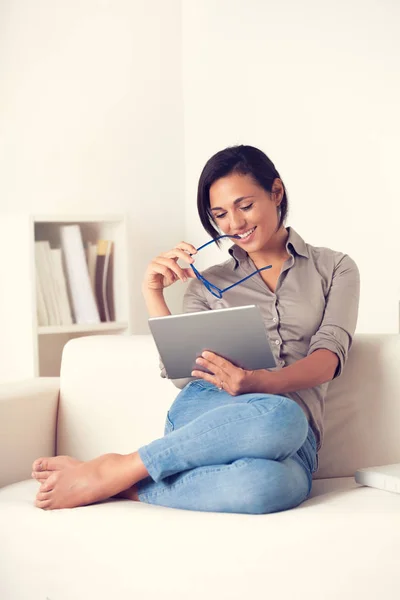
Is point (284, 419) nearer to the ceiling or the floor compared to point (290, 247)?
nearer to the floor

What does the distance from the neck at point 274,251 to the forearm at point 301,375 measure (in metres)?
0.33

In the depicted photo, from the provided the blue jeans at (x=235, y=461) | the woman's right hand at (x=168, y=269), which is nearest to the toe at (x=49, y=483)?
the blue jeans at (x=235, y=461)

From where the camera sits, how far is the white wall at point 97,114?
367cm

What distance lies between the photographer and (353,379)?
202cm

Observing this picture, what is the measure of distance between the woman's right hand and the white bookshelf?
51.6 inches

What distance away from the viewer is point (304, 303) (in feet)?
6.59

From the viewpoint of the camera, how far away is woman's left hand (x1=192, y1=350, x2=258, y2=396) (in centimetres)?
177

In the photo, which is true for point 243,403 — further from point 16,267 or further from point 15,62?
point 15,62

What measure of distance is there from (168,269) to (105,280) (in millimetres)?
1510

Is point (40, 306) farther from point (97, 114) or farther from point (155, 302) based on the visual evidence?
point (155, 302)

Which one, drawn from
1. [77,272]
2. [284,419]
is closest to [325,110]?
[77,272]

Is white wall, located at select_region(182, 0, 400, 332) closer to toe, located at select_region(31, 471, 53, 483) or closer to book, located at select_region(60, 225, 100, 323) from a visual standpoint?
book, located at select_region(60, 225, 100, 323)

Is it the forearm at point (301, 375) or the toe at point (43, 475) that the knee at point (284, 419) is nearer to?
the forearm at point (301, 375)

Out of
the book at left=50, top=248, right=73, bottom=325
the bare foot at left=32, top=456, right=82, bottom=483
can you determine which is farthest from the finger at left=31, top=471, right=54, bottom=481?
the book at left=50, top=248, right=73, bottom=325
